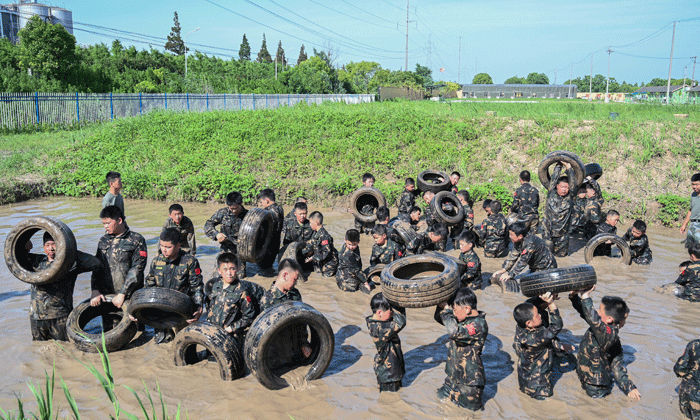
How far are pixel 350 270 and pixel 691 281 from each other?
19.1 feet

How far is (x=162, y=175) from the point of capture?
18000 mm

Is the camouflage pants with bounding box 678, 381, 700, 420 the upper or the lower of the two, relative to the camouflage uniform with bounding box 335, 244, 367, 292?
lower

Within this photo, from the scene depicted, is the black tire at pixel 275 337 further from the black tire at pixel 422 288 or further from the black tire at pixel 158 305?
the black tire at pixel 158 305

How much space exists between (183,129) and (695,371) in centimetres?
2004

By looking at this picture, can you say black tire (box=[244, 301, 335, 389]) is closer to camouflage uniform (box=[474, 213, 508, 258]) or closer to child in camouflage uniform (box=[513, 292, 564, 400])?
child in camouflage uniform (box=[513, 292, 564, 400])

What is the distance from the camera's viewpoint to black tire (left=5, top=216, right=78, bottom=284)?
6.45 meters

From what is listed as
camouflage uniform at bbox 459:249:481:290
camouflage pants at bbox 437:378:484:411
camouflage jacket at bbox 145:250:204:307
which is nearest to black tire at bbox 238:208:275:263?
camouflage jacket at bbox 145:250:204:307

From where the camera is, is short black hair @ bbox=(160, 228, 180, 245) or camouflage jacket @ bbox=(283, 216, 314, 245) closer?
short black hair @ bbox=(160, 228, 180, 245)

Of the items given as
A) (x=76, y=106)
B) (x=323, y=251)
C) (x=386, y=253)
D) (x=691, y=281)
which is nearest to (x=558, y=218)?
(x=691, y=281)

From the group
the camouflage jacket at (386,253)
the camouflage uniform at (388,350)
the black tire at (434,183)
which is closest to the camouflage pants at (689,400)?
the camouflage uniform at (388,350)

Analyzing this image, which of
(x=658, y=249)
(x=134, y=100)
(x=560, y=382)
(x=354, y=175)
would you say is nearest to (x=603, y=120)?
(x=658, y=249)

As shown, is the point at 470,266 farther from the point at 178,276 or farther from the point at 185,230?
the point at 185,230

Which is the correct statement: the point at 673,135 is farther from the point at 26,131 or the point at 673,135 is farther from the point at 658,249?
the point at 26,131

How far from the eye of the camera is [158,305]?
20.0 ft
